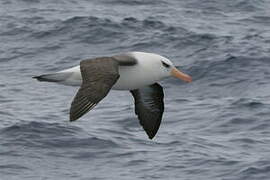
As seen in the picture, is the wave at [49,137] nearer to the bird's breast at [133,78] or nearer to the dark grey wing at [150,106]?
the dark grey wing at [150,106]

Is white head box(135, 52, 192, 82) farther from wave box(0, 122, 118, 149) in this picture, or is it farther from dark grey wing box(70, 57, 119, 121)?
wave box(0, 122, 118, 149)

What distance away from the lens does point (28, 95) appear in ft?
65.2

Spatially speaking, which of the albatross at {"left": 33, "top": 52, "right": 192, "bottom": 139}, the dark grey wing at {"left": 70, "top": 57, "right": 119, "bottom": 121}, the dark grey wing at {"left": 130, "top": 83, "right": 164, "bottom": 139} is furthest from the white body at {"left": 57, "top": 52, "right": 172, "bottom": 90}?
the dark grey wing at {"left": 130, "top": 83, "right": 164, "bottom": 139}

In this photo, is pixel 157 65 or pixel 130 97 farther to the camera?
pixel 130 97

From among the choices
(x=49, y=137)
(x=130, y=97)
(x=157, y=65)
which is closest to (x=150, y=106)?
(x=157, y=65)

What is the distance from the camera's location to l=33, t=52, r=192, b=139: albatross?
37.2 feet

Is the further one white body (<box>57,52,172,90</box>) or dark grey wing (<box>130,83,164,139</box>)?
dark grey wing (<box>130,83,164,139</box>)

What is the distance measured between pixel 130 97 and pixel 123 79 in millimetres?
7264

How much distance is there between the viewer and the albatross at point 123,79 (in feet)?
37.2

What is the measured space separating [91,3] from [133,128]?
11.3 meters

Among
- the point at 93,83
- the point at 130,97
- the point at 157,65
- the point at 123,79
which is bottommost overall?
the point at 130,97

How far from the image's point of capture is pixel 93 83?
1156 cm

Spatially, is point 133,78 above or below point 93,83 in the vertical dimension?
below

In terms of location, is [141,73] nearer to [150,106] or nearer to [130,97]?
[150,106]
